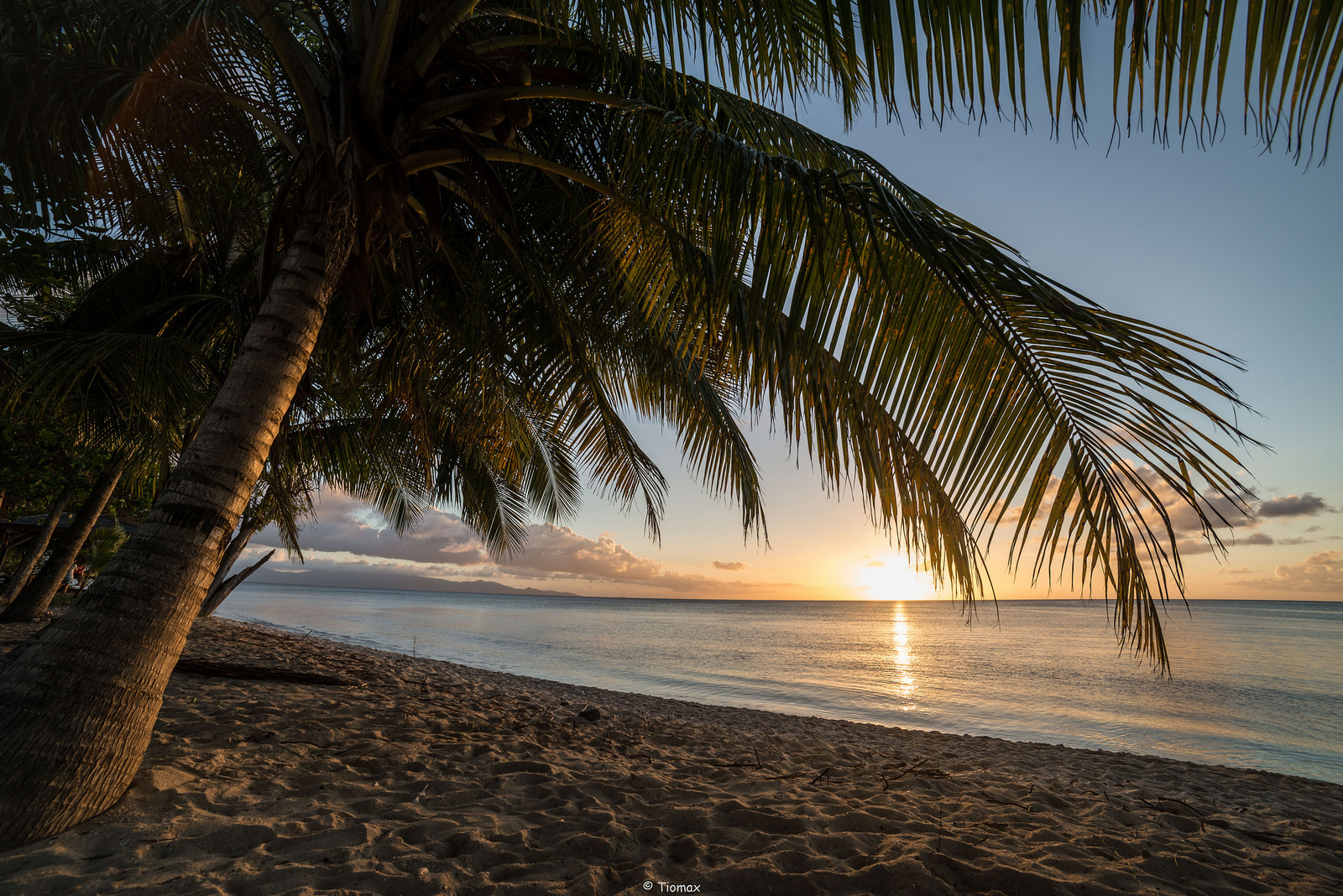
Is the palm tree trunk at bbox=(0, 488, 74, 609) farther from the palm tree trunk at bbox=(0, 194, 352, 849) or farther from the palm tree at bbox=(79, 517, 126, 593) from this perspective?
the palm tree trunk at bbox=(0, 194, 352, 849)

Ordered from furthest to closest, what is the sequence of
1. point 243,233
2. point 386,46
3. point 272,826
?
point 243,233
point 386,46
point 272,826

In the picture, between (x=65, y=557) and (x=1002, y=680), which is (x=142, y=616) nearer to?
(x=65, y=557)

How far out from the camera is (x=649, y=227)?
338 centimetres

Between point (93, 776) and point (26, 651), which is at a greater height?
point (26, 651)

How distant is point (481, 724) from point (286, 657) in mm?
4567

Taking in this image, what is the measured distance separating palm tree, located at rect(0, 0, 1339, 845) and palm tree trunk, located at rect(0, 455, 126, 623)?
513 centimetres

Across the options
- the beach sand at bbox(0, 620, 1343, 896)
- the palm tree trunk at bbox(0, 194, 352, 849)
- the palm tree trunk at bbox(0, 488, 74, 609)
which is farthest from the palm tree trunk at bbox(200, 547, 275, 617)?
the palm tree trunk at bbox(0, 194, 352, 849)

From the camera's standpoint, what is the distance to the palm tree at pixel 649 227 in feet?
6.23

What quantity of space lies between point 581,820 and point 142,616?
1.83m

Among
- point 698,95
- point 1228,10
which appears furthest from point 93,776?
point 698,95

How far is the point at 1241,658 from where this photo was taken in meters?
17.8

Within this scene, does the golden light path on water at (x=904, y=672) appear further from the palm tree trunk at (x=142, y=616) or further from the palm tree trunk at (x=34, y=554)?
the palm tree trunk at (x=34, y=554)

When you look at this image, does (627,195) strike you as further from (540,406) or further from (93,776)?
(93,776)

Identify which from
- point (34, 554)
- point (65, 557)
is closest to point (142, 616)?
point (65, 557)
